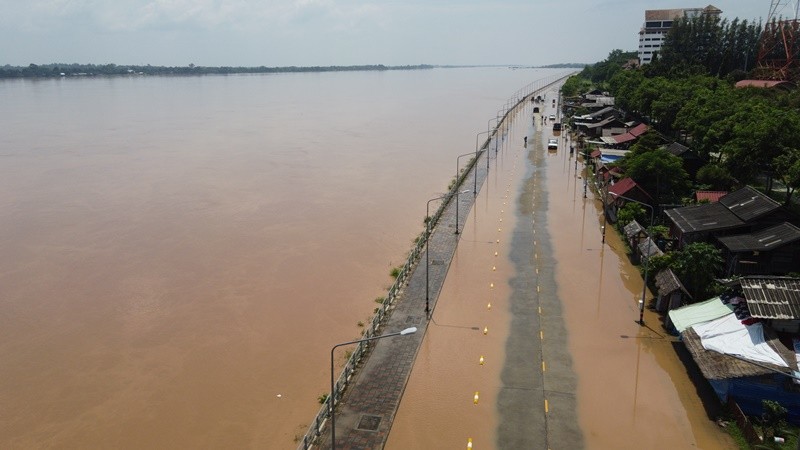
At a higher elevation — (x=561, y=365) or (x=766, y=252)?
(x=766, y=252)

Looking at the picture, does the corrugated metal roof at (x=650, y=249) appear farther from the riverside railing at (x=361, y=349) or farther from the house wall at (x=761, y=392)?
the riverside railing at (x=361, y=349)

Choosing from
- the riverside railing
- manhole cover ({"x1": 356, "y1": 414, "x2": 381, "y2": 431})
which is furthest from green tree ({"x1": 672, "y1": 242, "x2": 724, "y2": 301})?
manhole cover ({"x1": 356, "y1": 414, "x2": 381, "y2": 431})

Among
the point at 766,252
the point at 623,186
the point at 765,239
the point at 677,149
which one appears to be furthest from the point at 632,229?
the point at 677,149

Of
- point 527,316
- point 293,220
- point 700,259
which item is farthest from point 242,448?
point 293,220

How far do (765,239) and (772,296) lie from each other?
23.6 feet

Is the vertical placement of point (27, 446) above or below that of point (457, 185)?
below

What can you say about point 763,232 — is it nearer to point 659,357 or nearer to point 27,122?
point 659,357

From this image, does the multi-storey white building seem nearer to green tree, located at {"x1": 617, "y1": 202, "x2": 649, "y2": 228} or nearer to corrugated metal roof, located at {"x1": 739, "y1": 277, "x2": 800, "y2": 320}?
green tree, located at {"x1": 617, "y1": 202, "x2": 649, "y2": 228}

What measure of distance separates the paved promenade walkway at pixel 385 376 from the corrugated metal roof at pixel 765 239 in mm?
16363

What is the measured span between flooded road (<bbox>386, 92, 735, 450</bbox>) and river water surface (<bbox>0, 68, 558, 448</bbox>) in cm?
485

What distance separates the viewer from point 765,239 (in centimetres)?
3083

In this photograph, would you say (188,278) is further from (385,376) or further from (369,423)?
(369,423)

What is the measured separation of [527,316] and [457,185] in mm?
29073

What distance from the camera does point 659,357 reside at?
2675 centimetres
